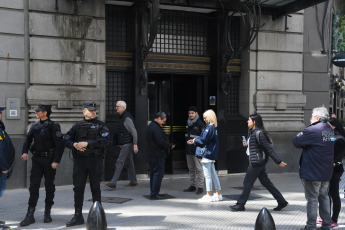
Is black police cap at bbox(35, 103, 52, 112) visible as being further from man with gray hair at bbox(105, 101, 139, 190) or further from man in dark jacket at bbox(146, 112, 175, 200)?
man with gray hair at bbox(105, 101, 139, 190)

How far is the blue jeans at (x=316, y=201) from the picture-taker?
20.7ft

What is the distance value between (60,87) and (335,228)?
21.7ft

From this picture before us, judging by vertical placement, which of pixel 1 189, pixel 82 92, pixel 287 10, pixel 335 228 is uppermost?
pixel 287 10

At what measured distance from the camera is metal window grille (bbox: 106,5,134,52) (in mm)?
11023

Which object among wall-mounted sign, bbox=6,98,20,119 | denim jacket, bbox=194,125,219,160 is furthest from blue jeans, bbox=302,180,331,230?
wall-mounted sign, bbox=6,98,20,119

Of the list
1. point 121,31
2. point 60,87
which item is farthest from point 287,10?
point 60,87

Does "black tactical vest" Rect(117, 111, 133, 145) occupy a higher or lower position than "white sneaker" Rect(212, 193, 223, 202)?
higher

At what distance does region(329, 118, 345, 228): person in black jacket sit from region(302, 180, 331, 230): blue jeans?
16.7 inches

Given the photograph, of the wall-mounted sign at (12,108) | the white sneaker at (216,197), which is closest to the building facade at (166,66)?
the wall-mounted sign at (12,108)

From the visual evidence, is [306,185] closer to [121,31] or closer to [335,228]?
[335,228]

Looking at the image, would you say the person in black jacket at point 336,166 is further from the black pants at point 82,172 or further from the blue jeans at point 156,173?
the black pants at point 82,172

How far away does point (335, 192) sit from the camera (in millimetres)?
6809

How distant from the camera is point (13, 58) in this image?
378 inches

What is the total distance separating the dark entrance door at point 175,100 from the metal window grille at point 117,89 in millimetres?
1073
